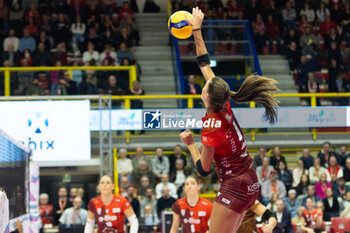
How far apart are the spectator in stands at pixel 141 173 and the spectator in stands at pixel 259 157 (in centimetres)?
259

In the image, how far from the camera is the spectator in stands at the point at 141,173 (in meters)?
14.7

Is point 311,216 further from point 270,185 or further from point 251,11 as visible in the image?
point 251,11

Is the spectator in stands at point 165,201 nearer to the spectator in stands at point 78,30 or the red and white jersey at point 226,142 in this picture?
the spectator in stands at point 78,30

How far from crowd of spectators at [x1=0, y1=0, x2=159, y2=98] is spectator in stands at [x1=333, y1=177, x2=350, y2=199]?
5.49 m

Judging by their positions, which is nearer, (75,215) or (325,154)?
(75,215)

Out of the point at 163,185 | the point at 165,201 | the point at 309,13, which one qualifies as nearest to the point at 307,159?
the point at 163,185

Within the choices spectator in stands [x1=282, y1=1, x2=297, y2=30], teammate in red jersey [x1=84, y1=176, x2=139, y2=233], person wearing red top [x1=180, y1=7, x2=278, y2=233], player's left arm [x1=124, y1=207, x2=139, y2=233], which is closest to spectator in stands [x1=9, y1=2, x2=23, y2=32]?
spectator in stands [x1=282, y1=1, x2=297, y2=30]

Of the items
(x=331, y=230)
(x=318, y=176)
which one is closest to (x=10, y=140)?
(x=331, y=230)

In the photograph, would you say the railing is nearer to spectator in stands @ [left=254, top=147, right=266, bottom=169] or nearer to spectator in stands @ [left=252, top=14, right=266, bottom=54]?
spectator in stands @ [left=254, top=147, right=266, bottom=169]

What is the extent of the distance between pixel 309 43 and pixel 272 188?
709 cm

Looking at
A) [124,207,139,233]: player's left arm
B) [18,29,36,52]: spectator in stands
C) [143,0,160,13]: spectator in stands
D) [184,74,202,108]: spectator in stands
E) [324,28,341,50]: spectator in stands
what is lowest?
[124,207,139,233]: player's left arm

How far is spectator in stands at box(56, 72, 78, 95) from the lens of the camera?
1509 centimetres

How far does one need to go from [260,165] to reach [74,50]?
689cm

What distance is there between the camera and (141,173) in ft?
48.4
